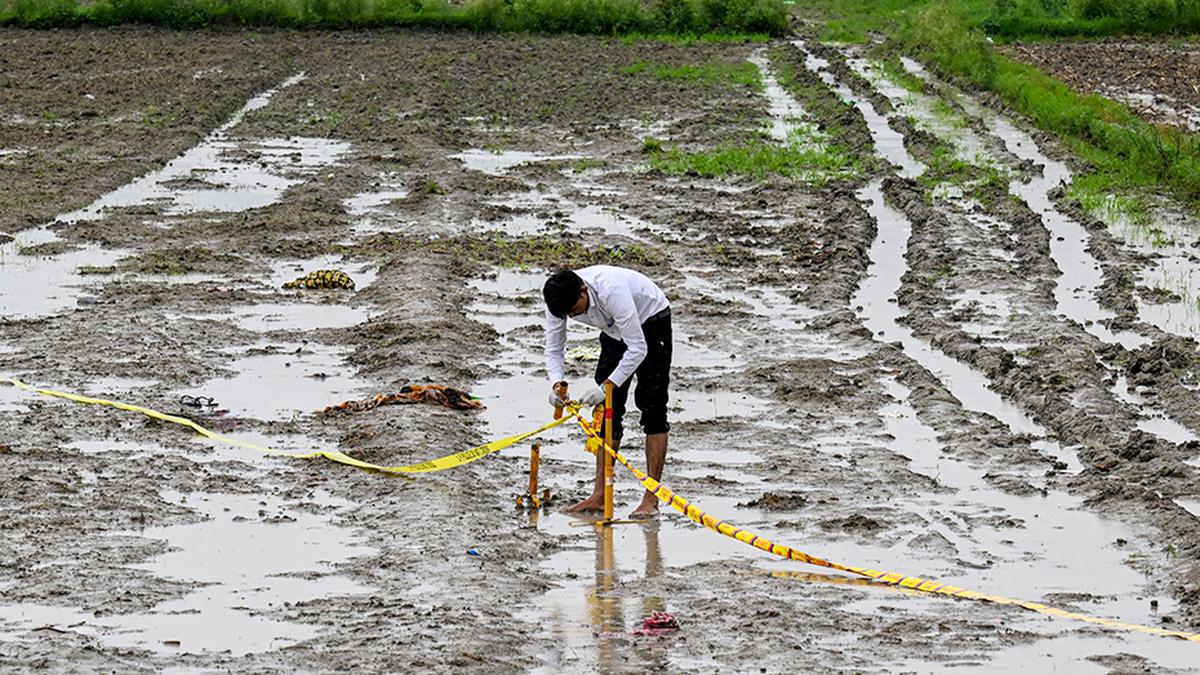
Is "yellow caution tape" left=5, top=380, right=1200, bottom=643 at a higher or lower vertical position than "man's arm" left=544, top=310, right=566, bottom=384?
lower

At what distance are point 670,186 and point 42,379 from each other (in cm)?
1069

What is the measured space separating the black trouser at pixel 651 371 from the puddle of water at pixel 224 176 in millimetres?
10846

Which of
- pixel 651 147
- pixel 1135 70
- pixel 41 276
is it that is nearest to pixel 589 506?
pixel 41 276

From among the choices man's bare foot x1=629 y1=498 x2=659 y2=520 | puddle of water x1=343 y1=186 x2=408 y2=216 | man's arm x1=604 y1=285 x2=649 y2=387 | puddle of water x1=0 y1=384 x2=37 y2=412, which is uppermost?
man's arm x1=604 y1=285 x2=649 y2=387

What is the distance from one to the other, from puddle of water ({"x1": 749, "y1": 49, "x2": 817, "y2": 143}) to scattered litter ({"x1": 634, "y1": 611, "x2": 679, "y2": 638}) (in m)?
18.3

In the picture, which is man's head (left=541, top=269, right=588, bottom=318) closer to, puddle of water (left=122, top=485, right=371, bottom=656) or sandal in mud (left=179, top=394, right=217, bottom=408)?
puddle of water (left=122, top=485, right=371, bottom=656)

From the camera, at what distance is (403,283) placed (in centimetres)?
1577

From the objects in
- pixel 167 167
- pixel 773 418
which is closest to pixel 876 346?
pixel 773 418

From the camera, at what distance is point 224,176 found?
2252 centimetres

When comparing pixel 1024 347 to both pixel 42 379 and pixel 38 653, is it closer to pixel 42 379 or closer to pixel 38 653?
pixel 42 379

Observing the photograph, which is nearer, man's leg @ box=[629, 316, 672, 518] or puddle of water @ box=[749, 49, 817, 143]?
man's leg @ box=[629, 316, 672, 518]

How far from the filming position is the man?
929 cm

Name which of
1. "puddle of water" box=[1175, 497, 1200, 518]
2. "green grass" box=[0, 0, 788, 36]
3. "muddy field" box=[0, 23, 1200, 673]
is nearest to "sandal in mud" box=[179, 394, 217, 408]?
"muddy field" box=[0, 23, 1200, 673]

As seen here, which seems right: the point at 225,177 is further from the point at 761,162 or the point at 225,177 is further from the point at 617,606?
the point at 617,606
